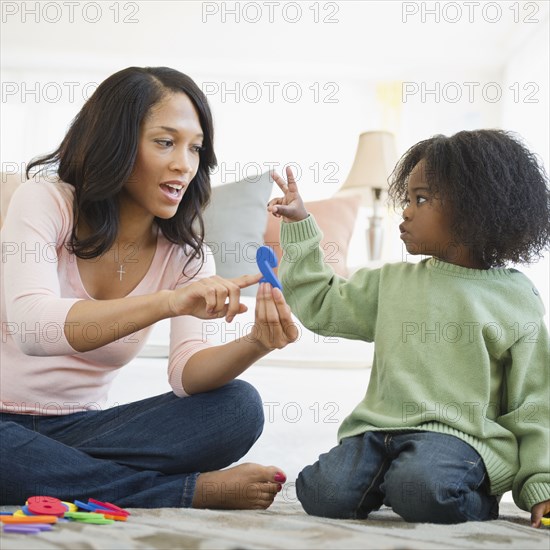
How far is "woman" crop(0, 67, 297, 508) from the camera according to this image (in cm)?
120

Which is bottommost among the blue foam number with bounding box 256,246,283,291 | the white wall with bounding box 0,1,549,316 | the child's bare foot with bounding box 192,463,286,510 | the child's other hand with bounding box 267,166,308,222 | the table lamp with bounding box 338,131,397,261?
the child's bare foot with bounding box 192,463,286,510

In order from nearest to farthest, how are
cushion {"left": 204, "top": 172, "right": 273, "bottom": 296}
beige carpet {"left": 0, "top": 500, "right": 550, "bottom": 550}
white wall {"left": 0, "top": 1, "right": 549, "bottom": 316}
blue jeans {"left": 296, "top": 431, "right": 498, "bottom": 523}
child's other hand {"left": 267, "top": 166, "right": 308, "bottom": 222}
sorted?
beige carpet {"left": 0, "top": 500, "right": 550, "bottom": 550} → blue jeans {"left": 296, "top": 431, "right": 498, "bottom": 523} → child's other hand {"left": 267, "top": 166, "right": 308, "bottom": 222} → cushion {"left": 204, "top": 172, "right": 273, "bottom": 296} → white wall {"left": 0, "top": 1, "right": 549, "bottom": 316}

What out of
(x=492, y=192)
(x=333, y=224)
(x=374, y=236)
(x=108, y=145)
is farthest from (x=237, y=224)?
(x=492, y=192)

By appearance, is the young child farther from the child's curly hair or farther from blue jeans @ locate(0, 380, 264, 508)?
blue jeans @ locate(0, 380, 264, 508)

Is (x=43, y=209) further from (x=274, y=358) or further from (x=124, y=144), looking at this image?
(x=274, y=358)

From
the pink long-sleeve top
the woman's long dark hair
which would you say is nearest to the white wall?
the woman's long dark hair

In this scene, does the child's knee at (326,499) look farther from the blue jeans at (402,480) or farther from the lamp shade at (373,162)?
the lamp shade at (373,162)

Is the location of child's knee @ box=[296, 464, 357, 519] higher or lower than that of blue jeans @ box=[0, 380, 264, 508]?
lower

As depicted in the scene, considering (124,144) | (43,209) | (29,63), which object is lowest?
(43,209)

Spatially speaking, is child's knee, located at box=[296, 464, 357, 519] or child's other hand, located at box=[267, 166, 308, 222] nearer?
child's knee, located at box=[296, 464, 357, 519]

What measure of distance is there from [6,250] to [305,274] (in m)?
0.50

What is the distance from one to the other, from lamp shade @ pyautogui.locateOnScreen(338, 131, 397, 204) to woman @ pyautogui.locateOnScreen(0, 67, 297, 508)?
188 cm

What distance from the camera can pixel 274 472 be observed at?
1.29 m

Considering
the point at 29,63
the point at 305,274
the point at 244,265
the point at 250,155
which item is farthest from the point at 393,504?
the point at 29,63
